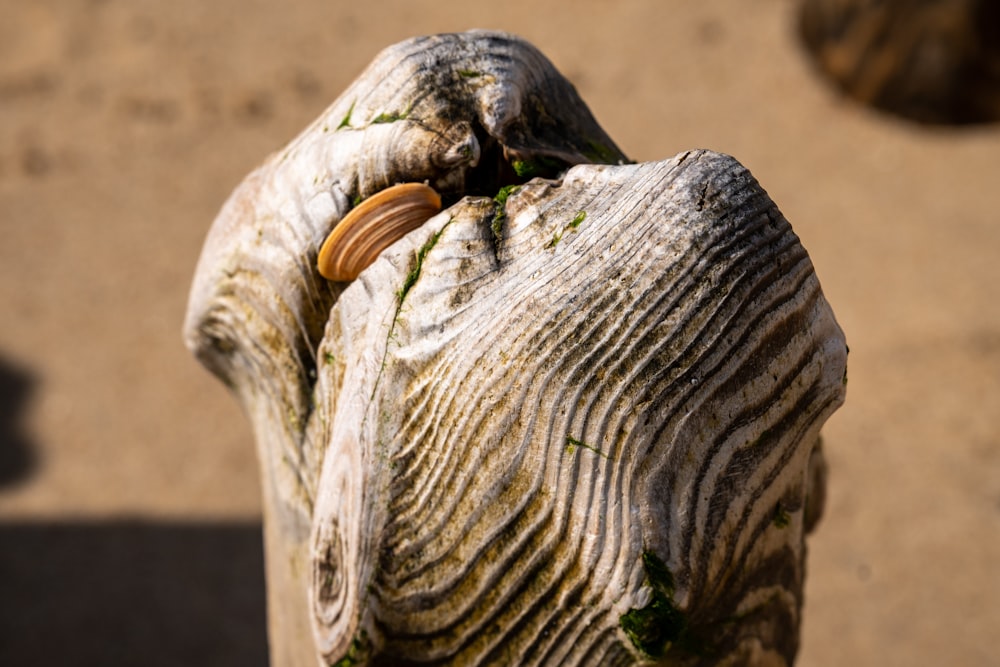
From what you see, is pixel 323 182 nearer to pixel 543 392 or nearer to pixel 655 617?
pixel 543 392

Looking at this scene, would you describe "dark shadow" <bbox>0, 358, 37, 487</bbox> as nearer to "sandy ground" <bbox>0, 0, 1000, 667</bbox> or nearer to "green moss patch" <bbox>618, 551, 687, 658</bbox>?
"sandy ground" <bbox>0, 0, 1000, 667</bbox>

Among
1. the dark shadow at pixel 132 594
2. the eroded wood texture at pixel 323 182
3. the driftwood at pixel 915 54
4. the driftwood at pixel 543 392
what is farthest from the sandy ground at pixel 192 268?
the driftwood at pixel 543 392

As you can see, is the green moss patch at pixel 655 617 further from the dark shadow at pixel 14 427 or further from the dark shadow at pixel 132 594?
the dark shadow at pixel 14 427

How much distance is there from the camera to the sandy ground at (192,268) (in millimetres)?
3803

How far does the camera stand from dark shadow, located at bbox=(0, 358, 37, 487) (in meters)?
4.17

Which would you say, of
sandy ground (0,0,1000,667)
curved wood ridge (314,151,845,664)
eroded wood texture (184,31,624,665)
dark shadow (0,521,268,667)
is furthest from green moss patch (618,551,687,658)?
dark shadow (0,521,268,667)

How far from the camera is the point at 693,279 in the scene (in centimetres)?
125

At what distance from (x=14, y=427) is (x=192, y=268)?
100cm

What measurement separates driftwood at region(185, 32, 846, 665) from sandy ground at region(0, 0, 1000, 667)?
252cm

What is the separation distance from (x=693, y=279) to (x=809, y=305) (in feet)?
0.60

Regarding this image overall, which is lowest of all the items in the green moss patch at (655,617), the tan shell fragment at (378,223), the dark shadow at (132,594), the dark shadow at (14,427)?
the dark shadow at (132,594)

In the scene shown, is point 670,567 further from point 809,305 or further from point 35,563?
point 35,563

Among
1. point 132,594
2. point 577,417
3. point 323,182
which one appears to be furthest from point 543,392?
point 132,594

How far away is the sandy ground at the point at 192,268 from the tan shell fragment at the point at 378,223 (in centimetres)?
261
